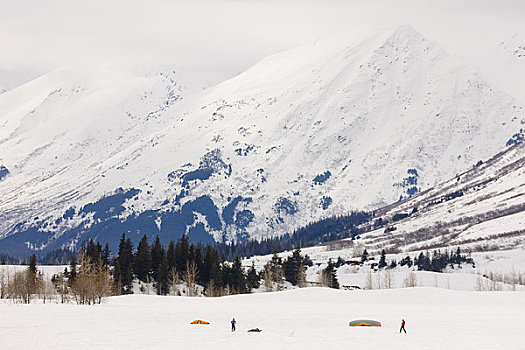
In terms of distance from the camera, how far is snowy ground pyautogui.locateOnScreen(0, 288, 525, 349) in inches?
3369

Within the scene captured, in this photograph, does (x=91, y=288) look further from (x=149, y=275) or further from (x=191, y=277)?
(x=191, y=277)

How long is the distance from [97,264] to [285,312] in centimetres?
6867

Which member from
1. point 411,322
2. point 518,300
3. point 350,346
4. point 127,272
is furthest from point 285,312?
point 127,272

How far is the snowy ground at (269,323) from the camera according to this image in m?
85.6

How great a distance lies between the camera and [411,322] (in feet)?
343

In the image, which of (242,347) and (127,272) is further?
(127,272)

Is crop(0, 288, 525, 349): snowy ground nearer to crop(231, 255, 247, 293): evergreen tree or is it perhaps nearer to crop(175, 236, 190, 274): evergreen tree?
crop(175, 236, 190, 274): evergreen tree

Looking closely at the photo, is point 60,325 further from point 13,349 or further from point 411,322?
point 411,322

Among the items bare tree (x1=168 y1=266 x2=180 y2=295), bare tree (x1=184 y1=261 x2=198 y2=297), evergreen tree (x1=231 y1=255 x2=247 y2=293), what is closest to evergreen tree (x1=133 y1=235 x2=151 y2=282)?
bare tree (x1=168 y1=266 x2=180 y2=295)

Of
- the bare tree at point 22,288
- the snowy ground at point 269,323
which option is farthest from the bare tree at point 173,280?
the bare tree at point 22,288

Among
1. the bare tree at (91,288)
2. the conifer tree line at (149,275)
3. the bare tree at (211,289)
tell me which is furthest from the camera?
the bare tree at (211,289)

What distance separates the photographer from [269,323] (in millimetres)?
103875

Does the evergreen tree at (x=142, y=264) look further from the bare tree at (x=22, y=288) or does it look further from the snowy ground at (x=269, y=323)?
the snowy ground at (x=269, y=323)

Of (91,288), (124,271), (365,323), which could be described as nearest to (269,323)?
(365,323)
